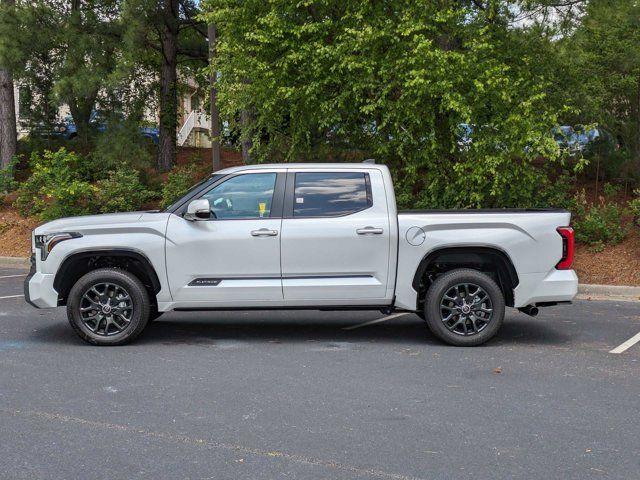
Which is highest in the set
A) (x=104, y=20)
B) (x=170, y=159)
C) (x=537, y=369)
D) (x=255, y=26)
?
(x=104, y=20)

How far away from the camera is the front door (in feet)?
25.4

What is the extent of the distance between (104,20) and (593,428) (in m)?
17.6

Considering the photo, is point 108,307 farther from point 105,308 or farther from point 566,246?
point 566,246

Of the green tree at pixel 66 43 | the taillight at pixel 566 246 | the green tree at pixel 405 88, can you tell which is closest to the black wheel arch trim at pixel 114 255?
the taillight at pixel 566 246

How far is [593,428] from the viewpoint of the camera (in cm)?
524

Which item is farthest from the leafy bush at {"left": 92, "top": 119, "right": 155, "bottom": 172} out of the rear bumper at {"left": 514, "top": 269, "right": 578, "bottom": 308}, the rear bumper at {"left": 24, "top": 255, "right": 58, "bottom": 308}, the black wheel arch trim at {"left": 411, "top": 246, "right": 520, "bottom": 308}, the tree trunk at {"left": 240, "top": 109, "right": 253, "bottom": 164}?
the rear bumper at {"left": 514, "top": 269, "right": 578, "bottom": 308}

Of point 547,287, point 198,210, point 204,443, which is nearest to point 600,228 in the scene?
point 547,287

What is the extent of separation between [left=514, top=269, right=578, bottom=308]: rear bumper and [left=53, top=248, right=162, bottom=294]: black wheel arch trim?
144 inches

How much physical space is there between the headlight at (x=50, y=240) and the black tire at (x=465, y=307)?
3661 mm

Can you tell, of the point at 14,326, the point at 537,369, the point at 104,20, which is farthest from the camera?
the point at 104,20

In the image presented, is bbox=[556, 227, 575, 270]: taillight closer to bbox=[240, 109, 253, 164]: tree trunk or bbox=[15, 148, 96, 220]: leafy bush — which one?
bbox=[240, 109, 253, 164]: tree trunk

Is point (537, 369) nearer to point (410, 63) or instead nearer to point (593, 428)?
point (593, 428)

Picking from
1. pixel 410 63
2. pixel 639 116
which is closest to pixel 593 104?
pixel 639 116

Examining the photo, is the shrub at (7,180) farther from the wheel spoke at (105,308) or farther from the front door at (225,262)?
the front door at (225,262)
